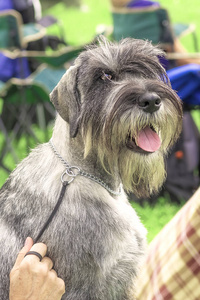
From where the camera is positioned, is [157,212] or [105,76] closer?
[105,76]

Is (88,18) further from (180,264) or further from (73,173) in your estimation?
(180,264)

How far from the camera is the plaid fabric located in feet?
4.88

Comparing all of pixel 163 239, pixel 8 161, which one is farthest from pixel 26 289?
pixel 8 161

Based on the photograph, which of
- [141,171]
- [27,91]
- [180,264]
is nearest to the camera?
[180,264]

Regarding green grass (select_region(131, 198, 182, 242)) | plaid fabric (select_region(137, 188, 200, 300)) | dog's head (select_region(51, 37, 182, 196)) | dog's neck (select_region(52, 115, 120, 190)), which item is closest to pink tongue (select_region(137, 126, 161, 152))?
dog's head (select_region(51, 37, 182, 196))

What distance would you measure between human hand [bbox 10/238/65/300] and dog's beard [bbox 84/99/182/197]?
1.65 ft

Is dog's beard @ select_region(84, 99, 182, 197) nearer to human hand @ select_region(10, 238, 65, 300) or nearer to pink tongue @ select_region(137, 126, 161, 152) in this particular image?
pink tongue @ select_region(137, 126, 161, 152)

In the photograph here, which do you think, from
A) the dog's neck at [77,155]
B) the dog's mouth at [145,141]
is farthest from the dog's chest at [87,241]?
the dog's mouth at [145,141]

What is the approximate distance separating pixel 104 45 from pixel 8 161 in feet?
12.0

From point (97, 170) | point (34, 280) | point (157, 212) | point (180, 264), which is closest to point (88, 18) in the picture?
point (157, 212)

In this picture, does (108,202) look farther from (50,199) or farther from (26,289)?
(26,289)

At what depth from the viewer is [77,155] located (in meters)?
2.35

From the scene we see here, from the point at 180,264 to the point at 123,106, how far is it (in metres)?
0.78

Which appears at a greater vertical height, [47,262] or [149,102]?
[149,102]
